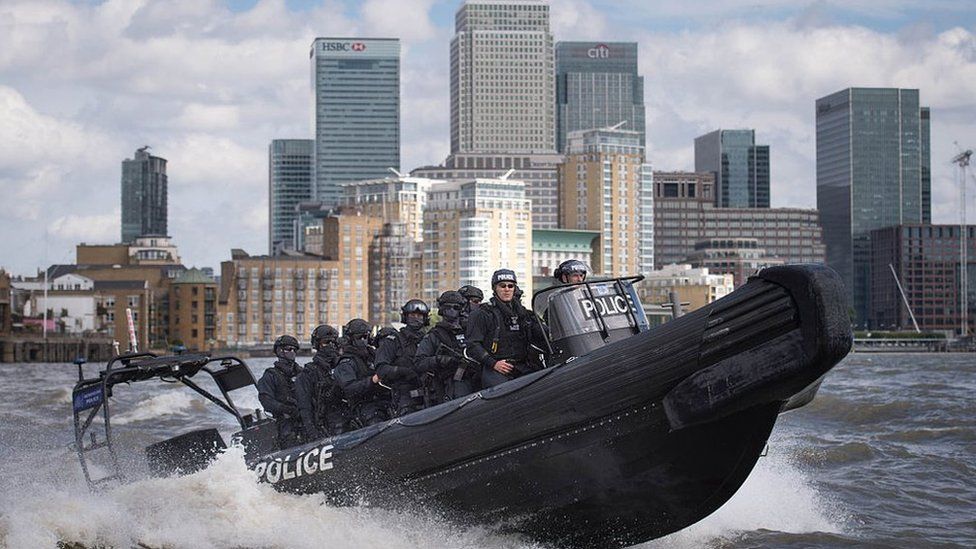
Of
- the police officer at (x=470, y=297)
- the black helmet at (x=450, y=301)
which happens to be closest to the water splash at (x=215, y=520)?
the black helmet at (x=450, y=301)

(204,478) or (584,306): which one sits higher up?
(584,306)

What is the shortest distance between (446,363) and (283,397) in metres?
2.42

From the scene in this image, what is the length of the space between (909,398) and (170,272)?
134311mm

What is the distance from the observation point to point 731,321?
33.3 feet

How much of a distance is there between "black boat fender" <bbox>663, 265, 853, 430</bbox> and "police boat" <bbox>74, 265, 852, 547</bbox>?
0.01m

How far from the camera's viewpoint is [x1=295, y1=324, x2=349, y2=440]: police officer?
14180 millimetres

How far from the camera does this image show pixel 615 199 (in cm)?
17600

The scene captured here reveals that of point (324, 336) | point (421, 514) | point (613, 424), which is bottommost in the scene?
point (421, 514)

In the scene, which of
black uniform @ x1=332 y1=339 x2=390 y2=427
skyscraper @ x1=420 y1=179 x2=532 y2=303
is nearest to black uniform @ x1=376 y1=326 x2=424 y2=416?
black uniform @ x1=332 y1=339 x2=390 y2=427

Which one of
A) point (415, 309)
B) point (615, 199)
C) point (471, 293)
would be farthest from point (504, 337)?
point (615, 199)

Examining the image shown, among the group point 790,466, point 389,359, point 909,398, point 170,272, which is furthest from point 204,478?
point 170,272

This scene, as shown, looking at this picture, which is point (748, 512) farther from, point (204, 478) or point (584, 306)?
point (204, 478)

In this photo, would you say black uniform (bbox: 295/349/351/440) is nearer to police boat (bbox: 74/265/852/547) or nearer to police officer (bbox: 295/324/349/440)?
police officer (bbox: 295/324/349/440)

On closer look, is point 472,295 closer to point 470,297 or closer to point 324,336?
point 470,297
